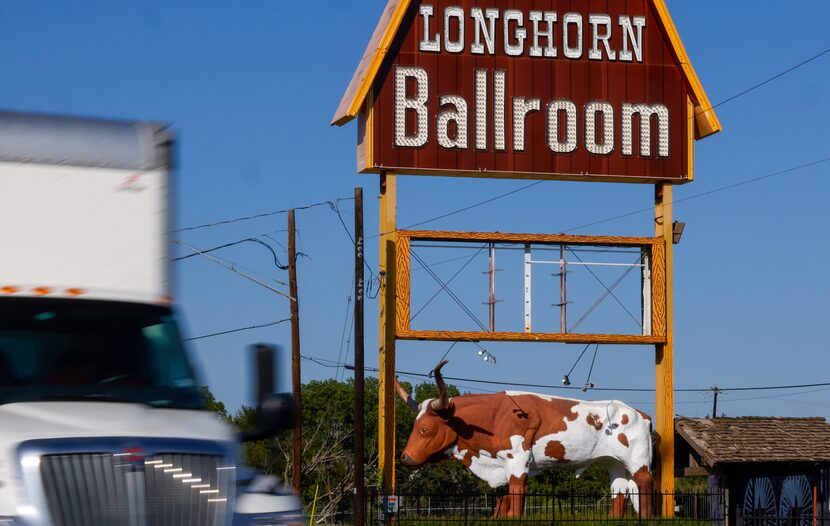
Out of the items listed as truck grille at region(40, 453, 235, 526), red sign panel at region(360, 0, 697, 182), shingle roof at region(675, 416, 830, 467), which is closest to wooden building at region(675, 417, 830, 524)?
shingle roof at region(675, 416, 830, 467)

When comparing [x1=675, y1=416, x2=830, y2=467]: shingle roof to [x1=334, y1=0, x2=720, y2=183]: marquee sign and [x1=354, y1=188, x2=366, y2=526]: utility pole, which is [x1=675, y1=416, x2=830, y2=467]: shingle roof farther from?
[x1=354, y1=188, x2=366, y2=526]: utility pole

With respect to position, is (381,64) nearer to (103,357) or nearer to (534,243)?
(534,243)

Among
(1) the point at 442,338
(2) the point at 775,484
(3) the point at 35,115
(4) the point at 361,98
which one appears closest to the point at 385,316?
(1) the point at 442,338

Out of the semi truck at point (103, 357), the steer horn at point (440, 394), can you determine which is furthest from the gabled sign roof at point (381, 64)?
the semi truck at point (103, 357)

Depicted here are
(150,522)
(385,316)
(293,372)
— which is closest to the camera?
(150,522)

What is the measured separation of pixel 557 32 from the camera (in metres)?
32.0

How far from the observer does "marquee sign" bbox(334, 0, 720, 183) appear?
101 ft

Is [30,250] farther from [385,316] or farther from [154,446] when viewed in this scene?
[385,316]

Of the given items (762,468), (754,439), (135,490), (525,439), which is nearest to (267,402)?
(135,490)

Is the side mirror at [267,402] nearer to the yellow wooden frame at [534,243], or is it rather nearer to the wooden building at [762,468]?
the yellow wooden frame at [534,243]

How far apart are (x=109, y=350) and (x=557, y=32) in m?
23.4

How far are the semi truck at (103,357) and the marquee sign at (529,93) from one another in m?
20.0

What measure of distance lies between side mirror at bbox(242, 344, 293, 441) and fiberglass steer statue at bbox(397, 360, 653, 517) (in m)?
19.3

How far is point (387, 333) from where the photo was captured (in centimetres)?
2972
